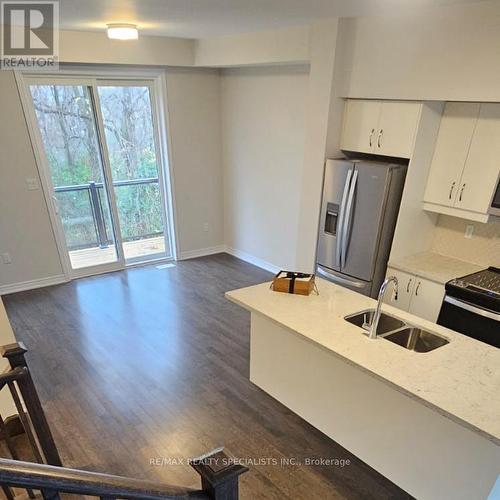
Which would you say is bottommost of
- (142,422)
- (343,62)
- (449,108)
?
(142,422)

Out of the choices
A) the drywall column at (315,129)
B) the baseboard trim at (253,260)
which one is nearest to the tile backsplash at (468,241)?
the drywall column at (315,129)

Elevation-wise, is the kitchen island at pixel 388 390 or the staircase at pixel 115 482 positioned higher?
the staircase at pixel 115 482

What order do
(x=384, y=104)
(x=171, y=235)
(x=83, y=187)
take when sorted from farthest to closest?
(x=171, y=235), (x=83, y=187), (x=384, y=104)

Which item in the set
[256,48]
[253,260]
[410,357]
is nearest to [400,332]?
[410,357]

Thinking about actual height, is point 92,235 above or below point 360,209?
below

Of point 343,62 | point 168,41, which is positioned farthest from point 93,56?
point 343,62

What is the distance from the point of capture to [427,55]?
267 centimetres

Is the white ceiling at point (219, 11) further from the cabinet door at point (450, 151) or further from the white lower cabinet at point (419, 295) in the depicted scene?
the white lower cabinet at point (419, 295)

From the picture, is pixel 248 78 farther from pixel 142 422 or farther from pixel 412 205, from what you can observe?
pixel 142 422

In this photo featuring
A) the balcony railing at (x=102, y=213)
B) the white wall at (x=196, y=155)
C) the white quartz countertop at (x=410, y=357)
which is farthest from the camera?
the white wall at (x=196, y=155)

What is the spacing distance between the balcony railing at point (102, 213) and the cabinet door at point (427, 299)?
12.2 feet

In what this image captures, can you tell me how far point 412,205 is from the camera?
3105mm

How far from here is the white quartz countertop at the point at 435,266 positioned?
2979mm

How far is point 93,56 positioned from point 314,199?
2.91 m
